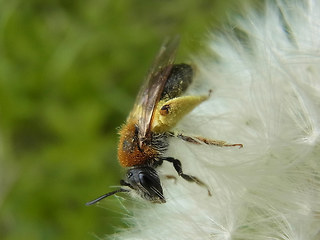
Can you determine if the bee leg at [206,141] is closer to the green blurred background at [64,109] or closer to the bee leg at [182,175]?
the bee leg at [182,175]

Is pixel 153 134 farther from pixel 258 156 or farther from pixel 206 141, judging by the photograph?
pixel 258 156

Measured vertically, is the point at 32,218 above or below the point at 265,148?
below

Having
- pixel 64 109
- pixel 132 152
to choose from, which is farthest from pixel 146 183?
pixel 64 109

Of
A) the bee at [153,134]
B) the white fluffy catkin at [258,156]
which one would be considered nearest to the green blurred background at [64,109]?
the white fluffy catkin at [258,156]

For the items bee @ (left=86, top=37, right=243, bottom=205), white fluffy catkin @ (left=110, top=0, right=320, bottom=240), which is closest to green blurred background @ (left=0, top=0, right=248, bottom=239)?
white fluffy catkin @ (left=110, top=0, right=320, bottom=240)

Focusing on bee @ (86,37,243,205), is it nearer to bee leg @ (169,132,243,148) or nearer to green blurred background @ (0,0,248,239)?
bee leg @ (169,132,243,148)

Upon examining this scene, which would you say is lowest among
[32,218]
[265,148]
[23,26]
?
[32,218]

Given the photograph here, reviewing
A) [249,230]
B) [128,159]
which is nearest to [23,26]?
[128,159]

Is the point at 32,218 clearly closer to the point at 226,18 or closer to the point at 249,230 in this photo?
the point at 226,18
